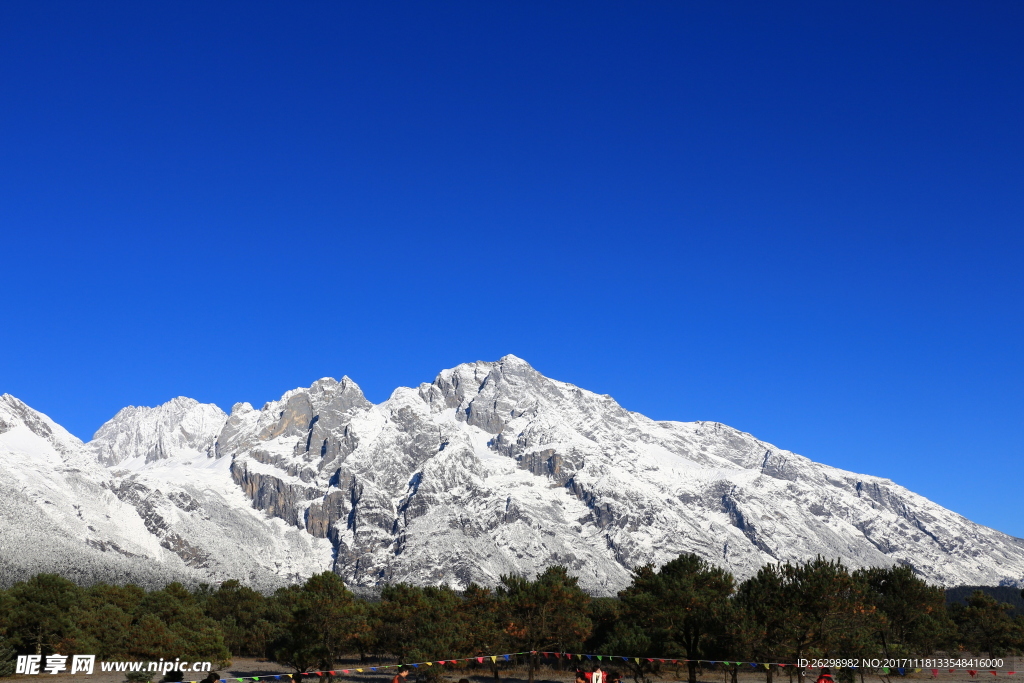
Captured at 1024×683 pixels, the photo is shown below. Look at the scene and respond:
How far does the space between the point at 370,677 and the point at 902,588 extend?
63396 millimetres

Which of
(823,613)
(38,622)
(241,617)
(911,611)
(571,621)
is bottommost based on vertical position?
(241,617)

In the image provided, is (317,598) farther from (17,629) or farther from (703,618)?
(703,618)

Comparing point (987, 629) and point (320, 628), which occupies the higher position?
point (320, 628)

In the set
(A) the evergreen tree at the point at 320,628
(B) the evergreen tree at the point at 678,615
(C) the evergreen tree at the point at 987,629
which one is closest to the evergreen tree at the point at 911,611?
(C) the evergreen tree at the point at 987,629

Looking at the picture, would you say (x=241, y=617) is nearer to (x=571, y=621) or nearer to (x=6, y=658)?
(x=6, y=658)

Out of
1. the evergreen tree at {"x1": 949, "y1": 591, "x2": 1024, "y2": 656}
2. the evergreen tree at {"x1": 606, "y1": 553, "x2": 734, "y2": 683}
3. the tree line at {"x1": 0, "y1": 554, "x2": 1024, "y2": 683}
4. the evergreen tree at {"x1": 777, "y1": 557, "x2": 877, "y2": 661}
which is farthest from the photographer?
the evergreen tree at {"x1": 949, "y1": 591, "x2": 1024, "y2": 656}

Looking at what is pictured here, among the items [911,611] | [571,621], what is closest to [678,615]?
[571,621]

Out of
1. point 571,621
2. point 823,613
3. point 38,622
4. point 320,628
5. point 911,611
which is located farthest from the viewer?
point 911,611

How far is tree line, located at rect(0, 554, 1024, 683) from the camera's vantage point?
185 feet

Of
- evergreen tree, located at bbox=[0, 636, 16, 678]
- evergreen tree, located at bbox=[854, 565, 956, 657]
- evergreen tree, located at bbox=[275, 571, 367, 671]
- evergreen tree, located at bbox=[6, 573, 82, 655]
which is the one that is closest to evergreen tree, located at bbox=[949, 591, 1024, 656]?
evergreen tree, located at bbox=[854, 565, 956, 657]

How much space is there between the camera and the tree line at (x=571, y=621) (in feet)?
185

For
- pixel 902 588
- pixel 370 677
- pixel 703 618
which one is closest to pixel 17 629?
pixel 370 677

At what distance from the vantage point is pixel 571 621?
235 feet

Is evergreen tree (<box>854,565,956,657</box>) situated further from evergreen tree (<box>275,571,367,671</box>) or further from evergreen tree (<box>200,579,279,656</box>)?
evergreen tree (<box>200,579,279,656</box>)
